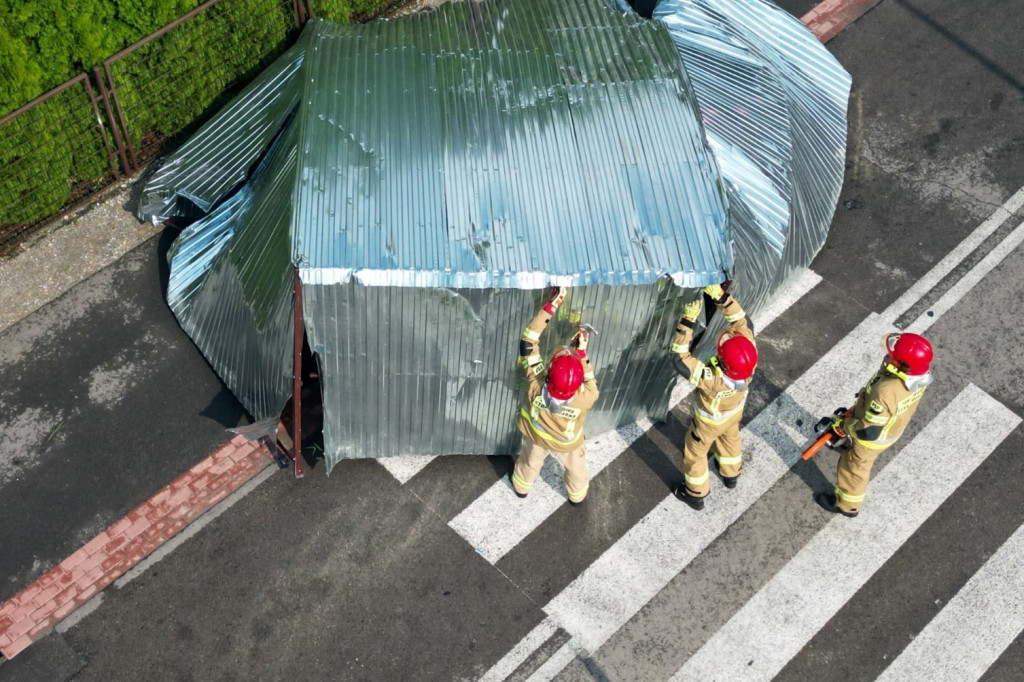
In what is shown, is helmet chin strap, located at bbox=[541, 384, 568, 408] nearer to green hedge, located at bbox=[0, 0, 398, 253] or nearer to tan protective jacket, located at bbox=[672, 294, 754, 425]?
tan protective jacket, located at bbox=[672, 294, 754, 425]

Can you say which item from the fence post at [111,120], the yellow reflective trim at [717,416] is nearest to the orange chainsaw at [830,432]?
the yellow reflective trim at [717,416]

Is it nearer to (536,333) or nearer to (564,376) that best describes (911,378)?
(564,376)

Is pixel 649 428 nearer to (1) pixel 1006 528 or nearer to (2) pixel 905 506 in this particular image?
(2) pixel 905 506

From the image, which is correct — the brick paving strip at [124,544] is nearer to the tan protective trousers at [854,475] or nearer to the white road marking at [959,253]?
the tan protective trousers at [854,475]

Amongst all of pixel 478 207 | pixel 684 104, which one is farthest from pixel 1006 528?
pixel 478 207

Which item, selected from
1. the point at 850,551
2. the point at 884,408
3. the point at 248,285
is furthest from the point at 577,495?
the point at 248,285

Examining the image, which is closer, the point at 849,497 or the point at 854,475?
the point at 854,475
